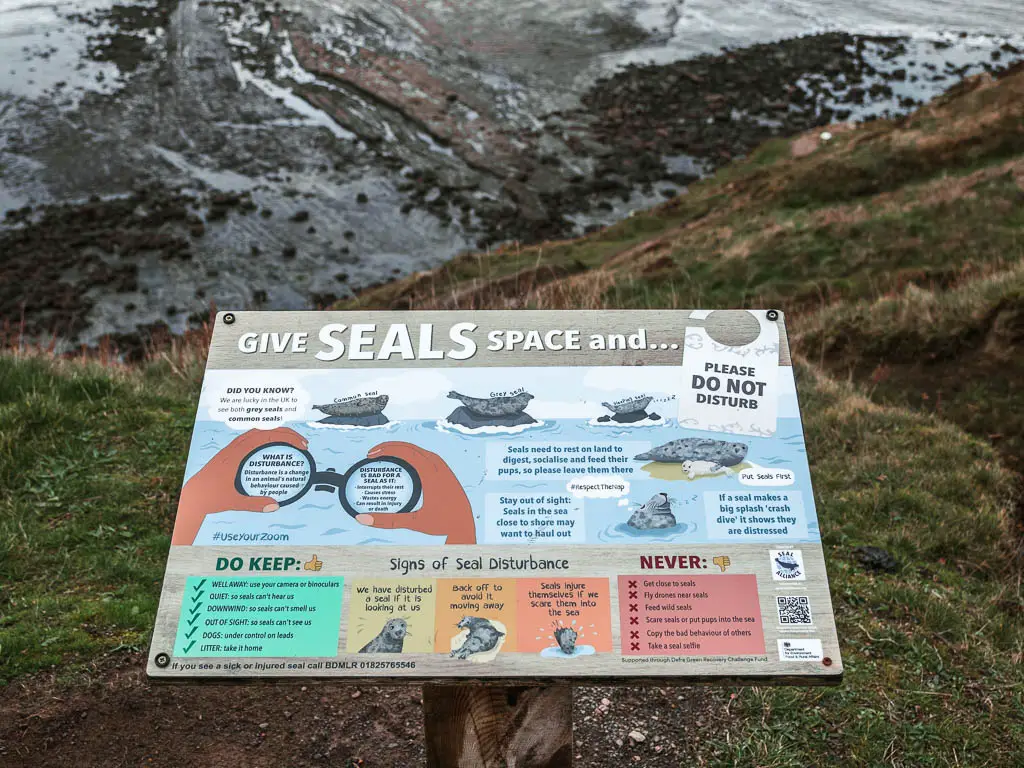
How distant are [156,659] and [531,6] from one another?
65.1 m

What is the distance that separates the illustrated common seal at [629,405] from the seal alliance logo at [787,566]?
712 mm

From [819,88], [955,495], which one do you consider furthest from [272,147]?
[955,495]

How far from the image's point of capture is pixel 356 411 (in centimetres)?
324

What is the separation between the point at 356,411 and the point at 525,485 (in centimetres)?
72

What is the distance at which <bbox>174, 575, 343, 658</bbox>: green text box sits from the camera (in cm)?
282

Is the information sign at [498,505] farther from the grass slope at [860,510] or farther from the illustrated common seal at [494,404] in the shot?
the grass slope at [860,510]

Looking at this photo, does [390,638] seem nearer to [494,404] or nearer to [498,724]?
[498,724]

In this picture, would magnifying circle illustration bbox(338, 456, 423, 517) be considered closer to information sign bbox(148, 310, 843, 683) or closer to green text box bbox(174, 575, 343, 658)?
information sign bbox(148, 310, 843, 683)

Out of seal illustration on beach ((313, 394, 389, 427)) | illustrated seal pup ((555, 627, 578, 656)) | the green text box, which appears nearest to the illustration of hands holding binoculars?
seal illustration on beach ((313, 394, 389, 427))

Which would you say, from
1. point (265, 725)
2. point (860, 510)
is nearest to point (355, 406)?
point (265, 725)

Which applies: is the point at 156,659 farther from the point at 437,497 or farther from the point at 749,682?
the point at 749,682

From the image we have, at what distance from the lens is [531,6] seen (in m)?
61.3

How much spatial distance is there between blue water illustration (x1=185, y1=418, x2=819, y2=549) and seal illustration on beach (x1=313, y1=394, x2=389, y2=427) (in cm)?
4

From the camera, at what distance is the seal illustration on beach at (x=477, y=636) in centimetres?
280
